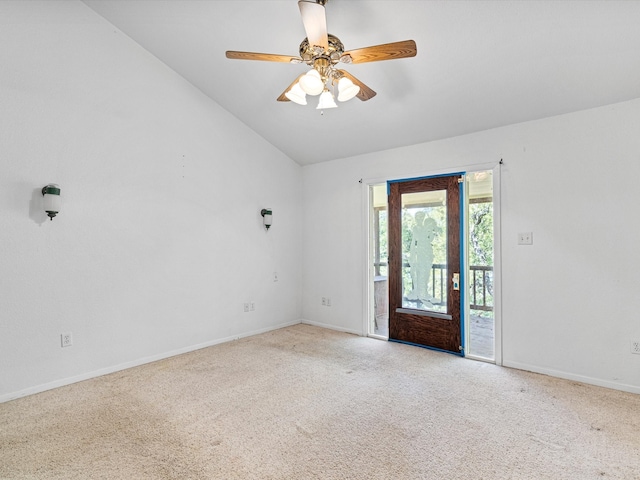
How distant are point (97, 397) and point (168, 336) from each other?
3.28 feet

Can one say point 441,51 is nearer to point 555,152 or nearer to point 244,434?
point 555,152

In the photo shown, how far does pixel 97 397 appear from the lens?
2.70 metres

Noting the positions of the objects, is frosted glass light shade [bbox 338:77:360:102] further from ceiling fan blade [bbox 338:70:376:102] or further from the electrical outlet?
the electrical outlet

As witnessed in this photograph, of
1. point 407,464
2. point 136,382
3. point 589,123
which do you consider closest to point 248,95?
point 136,382

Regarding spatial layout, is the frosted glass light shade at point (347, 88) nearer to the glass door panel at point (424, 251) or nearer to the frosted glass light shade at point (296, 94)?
the frosted glass light shade at point (296, 94)

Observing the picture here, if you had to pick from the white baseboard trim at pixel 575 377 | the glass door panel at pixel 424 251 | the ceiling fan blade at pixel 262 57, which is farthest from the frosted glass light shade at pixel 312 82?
the white baseboard trim at pixel 575 377

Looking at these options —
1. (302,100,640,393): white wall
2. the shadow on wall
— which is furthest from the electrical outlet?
(302,100,640,393): white wall

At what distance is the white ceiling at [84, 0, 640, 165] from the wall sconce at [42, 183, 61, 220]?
1.74 m

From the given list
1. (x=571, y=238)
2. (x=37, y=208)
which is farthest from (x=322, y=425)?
(x=37, y=208)

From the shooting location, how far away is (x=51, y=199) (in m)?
2.79

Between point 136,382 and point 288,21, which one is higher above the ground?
point 288,21

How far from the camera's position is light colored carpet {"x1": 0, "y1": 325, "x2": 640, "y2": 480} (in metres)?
1.87

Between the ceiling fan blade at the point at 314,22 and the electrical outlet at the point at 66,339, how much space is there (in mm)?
3135

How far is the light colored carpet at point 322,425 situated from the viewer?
1.87m
